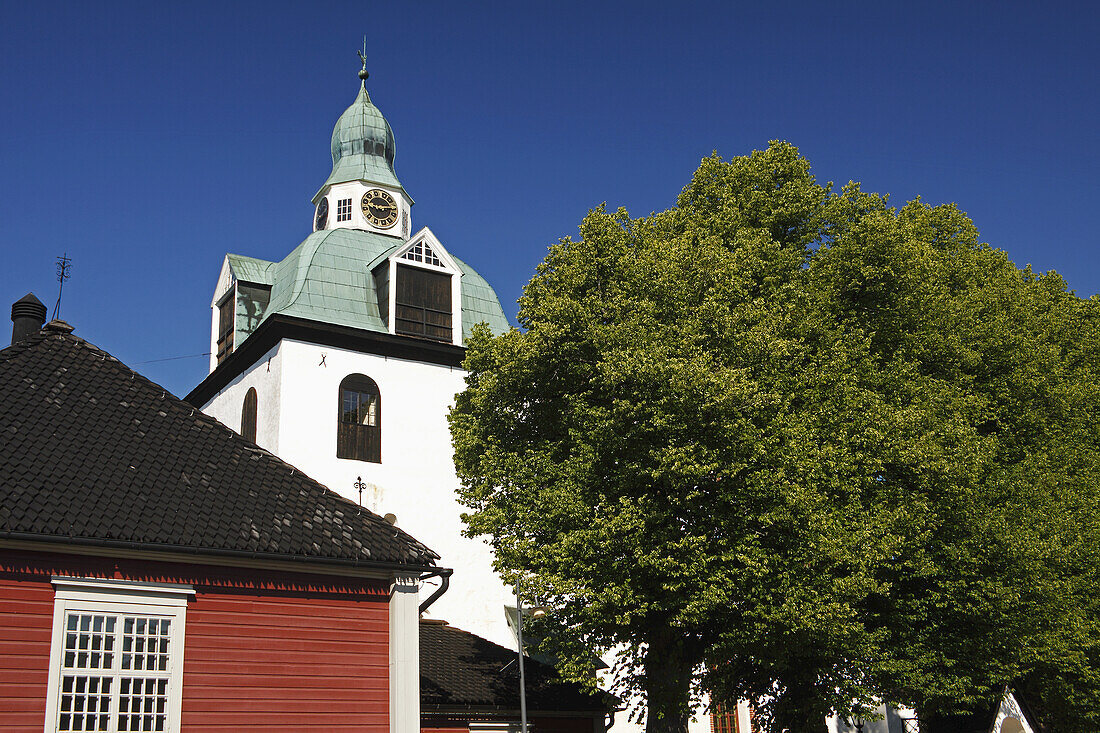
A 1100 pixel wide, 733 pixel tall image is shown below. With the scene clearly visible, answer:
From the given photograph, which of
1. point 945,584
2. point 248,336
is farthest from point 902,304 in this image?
point 248,336

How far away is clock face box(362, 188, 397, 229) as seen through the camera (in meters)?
36.5

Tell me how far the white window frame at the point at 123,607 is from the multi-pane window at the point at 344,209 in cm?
2355

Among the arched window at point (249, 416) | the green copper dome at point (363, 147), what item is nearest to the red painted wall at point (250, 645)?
the arched window at point (249, 416)

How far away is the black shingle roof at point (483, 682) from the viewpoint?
71.3 feet

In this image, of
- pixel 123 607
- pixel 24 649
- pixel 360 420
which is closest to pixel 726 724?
pixel 360 420

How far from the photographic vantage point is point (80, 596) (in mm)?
14117

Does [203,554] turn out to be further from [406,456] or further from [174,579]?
[406,456]

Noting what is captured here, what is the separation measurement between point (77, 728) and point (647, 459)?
9998mm

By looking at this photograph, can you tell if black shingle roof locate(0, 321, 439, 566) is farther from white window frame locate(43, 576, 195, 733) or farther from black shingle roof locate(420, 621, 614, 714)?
black shingle roof locate(420, 621, 614, 714)

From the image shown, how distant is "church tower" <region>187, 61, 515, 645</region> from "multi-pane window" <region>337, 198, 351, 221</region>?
2.20 metres

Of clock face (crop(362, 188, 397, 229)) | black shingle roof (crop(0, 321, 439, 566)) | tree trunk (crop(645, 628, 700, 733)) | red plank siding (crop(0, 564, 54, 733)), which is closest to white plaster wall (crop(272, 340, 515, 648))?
clock face (crop(362, 188, 397, 229))

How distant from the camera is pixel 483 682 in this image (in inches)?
901

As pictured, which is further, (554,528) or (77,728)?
(554,528)

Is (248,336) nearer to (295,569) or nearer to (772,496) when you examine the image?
(295,569)
